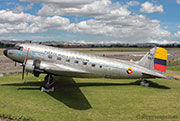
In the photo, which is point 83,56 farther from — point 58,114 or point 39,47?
point 58,114

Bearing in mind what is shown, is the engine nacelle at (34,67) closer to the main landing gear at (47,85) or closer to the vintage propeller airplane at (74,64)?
the vintage propeller airplane at (74,64)

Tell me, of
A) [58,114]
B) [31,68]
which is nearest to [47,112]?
[58,114]

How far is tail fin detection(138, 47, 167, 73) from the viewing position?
66.0ft

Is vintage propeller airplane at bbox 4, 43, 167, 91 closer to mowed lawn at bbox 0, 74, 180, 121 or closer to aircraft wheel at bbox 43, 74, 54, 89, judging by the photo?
aircraft wheel at bbox 43, 74, 54, 89

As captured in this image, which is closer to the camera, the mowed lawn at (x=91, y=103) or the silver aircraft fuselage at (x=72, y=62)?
the mowed lawn at (x=91, y=103)

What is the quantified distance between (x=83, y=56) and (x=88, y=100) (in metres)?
5.74

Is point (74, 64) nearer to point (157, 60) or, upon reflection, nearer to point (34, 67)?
point (34, 67)

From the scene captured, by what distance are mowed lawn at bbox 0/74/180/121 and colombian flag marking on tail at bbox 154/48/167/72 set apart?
117 inches

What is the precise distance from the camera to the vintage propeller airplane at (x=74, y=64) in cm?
1596

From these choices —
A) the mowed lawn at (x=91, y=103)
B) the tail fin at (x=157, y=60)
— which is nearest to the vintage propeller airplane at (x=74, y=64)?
the tail fin at (x=157, y=60)

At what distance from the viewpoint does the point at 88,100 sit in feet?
48.6

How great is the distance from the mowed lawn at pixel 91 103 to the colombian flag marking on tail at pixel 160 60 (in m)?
2.96

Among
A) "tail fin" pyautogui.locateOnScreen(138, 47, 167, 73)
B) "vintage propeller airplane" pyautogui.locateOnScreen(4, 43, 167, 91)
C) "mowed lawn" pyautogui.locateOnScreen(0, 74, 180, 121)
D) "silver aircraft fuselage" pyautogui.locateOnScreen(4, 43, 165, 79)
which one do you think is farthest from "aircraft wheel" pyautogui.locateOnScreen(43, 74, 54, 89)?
"tail fin" pyautogui.locateOnScreen(138, 47, 167, 73)

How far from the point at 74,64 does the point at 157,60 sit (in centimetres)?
1110
